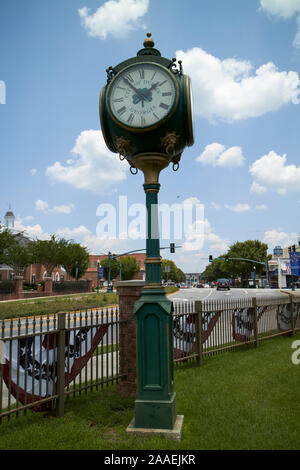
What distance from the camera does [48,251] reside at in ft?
162

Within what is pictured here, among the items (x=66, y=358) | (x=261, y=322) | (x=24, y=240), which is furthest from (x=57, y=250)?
(x=66, y=358)

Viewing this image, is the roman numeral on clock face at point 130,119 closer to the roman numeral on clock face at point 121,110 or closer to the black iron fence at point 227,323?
the roman numeral on clock face at point 121,110

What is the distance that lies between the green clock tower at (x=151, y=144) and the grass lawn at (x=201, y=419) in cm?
42

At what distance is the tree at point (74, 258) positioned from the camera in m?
51.3

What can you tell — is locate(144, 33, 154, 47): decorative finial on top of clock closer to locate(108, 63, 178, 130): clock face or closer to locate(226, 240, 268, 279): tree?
locate(108, 63, 178, 130): clock face

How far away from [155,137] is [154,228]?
114cm

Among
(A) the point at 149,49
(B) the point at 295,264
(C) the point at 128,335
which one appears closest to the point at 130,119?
(A) the point at 149,49

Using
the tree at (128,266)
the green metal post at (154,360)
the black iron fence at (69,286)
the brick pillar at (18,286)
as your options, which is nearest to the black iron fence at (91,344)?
the green metal post at (154,360)

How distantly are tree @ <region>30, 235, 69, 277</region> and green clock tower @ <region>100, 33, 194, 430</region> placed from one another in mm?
47190

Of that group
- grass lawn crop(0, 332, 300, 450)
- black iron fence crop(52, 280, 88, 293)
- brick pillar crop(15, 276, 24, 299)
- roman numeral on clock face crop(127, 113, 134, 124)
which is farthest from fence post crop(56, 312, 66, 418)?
black iron fence crop(52, 280, 88, 293)

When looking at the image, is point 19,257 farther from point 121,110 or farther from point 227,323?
point 121,110

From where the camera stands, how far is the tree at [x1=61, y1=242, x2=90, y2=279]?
51.3m

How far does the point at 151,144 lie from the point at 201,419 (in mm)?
3476
